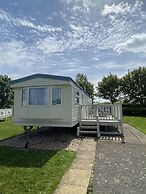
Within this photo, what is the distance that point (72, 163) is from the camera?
6.01m

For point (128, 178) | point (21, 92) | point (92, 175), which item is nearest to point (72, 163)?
point (92, 175)

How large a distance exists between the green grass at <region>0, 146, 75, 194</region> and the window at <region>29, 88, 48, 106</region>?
9.44 feet

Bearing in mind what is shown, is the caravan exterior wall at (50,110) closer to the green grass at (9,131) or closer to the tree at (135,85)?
the green grass at (9,131)

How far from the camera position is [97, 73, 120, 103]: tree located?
39.4 meters

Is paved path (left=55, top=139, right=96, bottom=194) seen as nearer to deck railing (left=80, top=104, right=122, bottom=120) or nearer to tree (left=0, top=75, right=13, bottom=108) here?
deck railing (left=80, top=104, right=122, bottom=120)

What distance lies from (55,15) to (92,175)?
8.32m

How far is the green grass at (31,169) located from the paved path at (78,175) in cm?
17

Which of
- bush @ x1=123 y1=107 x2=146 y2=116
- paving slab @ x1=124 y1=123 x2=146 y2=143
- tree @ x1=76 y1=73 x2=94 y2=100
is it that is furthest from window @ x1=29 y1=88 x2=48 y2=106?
tree @ x1=76 y1=73 x2=94 y2=100

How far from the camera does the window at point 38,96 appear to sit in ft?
32.2

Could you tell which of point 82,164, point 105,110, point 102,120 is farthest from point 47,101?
point 82,164

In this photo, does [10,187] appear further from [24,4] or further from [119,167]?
[24,4]

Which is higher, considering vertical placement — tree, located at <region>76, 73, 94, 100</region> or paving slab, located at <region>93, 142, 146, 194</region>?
tree, located at <region>76, 73, 94, 100</region>

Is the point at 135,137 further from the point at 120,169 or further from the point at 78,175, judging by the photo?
the point at 78,175

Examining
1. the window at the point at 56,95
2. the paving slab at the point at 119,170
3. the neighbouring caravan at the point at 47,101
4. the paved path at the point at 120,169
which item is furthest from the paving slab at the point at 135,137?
the window at the point at 56,95
